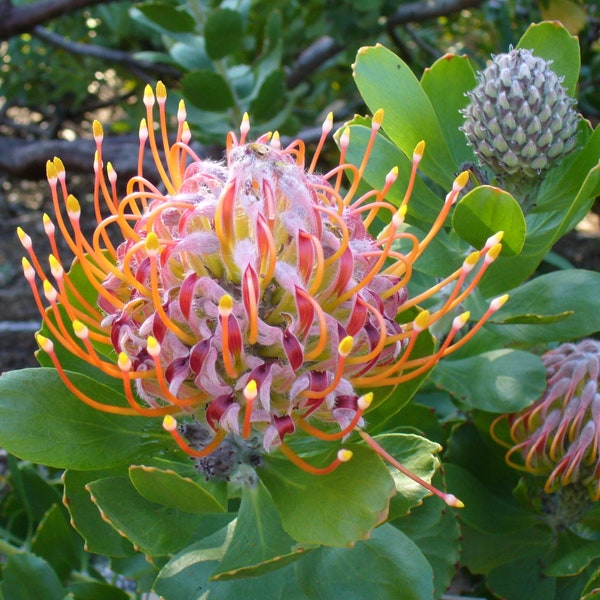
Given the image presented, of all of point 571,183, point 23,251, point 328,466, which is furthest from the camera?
point 23,251

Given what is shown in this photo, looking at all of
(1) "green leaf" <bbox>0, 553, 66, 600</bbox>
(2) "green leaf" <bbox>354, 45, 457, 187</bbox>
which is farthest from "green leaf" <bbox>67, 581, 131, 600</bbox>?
(2) "green leaf" <bbox>354, 45, 457, 187</bbox>

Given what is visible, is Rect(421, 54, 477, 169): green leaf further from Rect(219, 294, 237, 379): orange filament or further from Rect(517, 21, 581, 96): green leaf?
Rect(219, 294, 237, 379): orange filament

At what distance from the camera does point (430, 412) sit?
1.07 meters

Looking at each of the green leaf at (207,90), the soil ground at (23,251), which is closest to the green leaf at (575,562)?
the green leaf at (207,90)

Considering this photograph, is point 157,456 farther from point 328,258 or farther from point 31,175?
point 31,175

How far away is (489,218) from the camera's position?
0.82 m

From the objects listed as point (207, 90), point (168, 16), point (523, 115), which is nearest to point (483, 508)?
point (523, 115)

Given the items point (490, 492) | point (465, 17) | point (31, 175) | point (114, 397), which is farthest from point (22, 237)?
point (465, 17)

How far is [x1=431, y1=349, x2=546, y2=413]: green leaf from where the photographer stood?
0.97 metres

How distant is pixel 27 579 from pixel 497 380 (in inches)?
26.5

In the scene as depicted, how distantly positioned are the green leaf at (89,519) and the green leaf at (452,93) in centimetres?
60

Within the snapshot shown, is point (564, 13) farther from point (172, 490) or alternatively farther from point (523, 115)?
point (172, 490)

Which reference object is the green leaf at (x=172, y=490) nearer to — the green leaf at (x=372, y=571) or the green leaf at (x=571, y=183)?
the green leaf at (x=372, y=571)

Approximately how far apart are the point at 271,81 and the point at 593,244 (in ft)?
5.53
